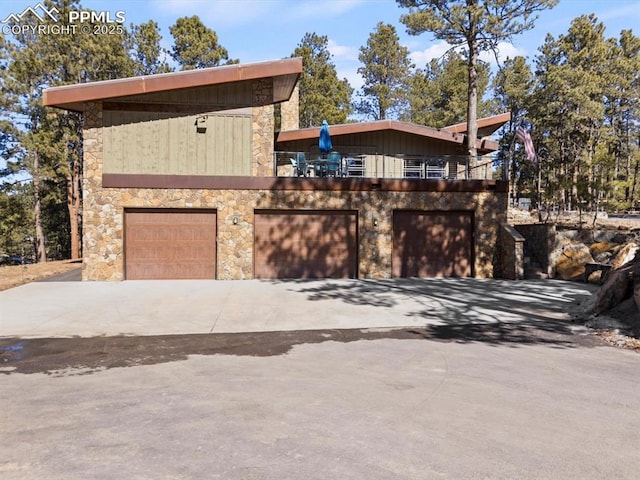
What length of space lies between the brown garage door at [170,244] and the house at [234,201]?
33 mm

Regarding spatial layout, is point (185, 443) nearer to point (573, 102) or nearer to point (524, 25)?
point (524, 25)

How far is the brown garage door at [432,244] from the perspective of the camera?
50.5 ft

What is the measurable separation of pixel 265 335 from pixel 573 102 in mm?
30058

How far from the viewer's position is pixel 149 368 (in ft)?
18.1

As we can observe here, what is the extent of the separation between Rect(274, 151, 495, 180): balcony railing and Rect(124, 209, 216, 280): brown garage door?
3.35m

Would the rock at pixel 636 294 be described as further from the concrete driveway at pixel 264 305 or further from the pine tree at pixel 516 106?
the pine tree at pixel 516 106

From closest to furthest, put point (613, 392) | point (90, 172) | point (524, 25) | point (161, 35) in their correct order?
point (613, 392) < point (90, 172) < point (524, 25) < point (161, 35)

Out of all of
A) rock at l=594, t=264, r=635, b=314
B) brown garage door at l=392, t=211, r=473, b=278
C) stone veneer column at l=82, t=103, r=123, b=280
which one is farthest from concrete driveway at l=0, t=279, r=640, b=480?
brown garage door at l=392, t=211, r=473, b=278

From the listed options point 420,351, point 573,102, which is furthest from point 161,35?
point 420,351

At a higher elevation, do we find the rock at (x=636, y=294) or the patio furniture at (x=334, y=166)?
the patio furniture at (x=334, y=166)

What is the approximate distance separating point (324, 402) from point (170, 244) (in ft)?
37.9

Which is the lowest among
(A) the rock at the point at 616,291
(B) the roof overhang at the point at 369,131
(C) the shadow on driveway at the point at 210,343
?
(C) the shadow on driveway at the point at 210,343

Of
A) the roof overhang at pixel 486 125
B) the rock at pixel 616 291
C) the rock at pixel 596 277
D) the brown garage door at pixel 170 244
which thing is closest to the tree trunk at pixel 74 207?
the brown garage door at pixel 170 244

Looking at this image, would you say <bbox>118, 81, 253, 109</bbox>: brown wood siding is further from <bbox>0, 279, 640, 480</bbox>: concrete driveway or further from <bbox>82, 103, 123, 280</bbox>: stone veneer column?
<bbox>0, 279, 640, 480</bbox>: concrete driveway
